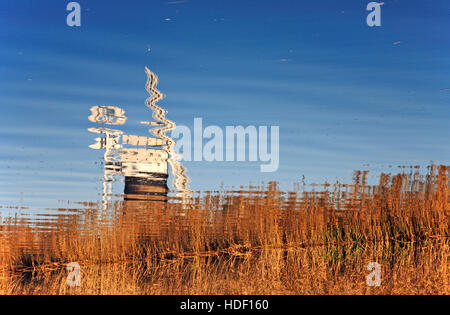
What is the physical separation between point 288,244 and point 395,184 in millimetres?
4297

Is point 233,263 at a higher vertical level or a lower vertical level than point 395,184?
lower

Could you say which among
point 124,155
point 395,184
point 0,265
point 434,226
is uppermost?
point 124,155

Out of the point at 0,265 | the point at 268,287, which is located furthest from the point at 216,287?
the point at 0,265

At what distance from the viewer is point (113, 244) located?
13.4 metres

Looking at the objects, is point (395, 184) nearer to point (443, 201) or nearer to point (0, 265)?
point (443, 201)

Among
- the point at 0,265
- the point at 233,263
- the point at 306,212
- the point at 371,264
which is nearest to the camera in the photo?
the point at 371,264

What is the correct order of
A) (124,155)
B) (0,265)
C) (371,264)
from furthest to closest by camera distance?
(124,155), (0,265), (371,264)

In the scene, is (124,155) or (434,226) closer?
(434,226)

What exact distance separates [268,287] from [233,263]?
3.70 m

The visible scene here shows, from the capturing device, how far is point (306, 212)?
1404 centimetres
